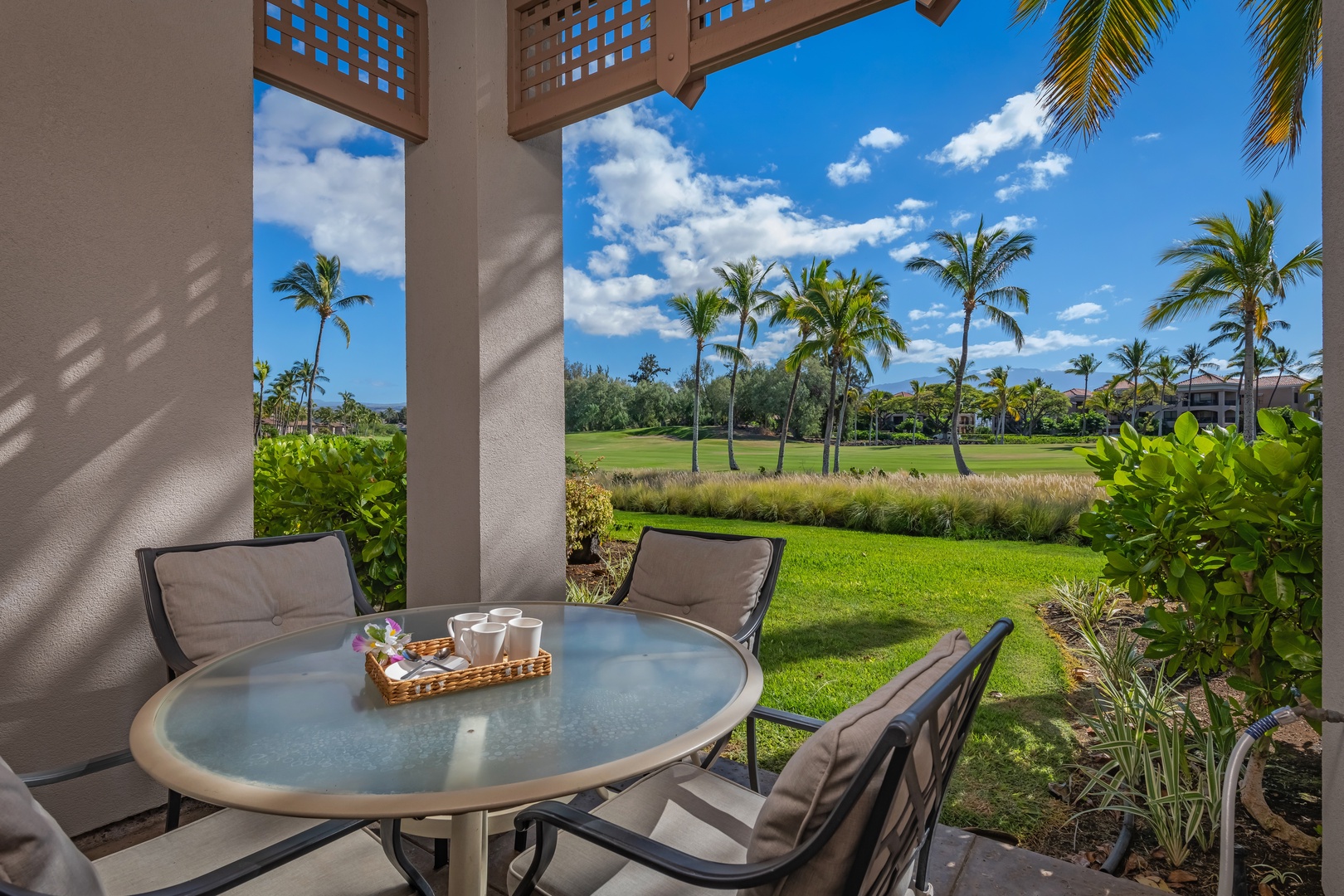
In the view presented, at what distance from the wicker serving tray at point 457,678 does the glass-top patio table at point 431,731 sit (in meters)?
0.02

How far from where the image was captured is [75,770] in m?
1.19

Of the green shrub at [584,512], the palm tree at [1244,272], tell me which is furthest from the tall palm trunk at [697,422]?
the palm tree at [1244,272]

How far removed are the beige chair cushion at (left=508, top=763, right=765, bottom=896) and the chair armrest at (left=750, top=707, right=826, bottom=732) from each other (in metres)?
0.16

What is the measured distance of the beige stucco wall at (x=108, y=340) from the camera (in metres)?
1.87

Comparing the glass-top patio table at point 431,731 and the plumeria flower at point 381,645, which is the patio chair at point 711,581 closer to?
the glass-top patio table at point 431,731

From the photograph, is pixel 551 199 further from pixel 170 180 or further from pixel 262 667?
pixel 262 667

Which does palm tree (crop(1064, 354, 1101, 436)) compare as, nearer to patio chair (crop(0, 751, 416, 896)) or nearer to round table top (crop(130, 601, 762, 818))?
round table top (crop(130, 601, 762, 818))

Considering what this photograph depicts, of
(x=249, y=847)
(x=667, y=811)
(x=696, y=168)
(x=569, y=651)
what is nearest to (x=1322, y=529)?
(x=667, y=811)

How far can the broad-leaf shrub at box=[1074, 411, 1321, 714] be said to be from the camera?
165cm

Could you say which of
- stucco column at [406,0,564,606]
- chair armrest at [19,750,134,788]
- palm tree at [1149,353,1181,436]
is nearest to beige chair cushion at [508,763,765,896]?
chair armrest at [19,750,134,788]

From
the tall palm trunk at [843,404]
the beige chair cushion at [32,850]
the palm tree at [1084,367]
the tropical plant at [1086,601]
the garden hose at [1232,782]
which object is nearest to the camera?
the beige chair cushion at [32,850]

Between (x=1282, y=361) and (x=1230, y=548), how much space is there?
184 inches

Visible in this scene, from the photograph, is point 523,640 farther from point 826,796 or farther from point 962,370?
point 962,370

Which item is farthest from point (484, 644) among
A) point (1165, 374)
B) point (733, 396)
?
point (733, 396)
